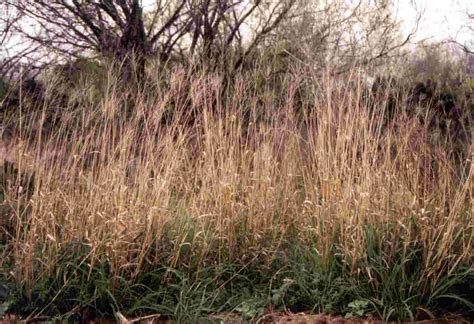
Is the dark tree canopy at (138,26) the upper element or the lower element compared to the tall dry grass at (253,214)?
upper

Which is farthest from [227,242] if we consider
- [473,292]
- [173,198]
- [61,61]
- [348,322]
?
[61,61]

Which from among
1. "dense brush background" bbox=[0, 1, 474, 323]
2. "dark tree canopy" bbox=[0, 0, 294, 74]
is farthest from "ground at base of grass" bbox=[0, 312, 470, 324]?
"dark tree canopy" bbox=[0, 0, 294, 74]

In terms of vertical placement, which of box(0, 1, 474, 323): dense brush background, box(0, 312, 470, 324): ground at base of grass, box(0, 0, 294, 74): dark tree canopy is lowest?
box(0, 312, 470, 324): ground at base of grass

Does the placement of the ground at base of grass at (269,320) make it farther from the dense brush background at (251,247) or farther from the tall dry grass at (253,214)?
the tall dry grass at (253,214)

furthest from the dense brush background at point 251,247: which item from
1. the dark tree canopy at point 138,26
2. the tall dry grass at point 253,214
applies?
the dark tree canopy at point 138,26

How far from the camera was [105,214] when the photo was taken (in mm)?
4109

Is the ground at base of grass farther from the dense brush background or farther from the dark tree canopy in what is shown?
the dark tree canopy

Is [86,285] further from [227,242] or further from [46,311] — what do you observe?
[227,242]

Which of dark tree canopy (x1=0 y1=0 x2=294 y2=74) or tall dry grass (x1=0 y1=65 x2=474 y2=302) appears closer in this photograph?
tall dry grass (x1=0 y1=65 x2=474 y2=302)

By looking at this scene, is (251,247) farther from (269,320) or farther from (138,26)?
(138,26)

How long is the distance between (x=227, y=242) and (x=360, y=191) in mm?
987

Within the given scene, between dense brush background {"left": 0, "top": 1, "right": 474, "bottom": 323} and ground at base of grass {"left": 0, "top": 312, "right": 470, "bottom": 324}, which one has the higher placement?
dense brush background {"left": 0, "top": 1, "right": 474, "bottom": 323}

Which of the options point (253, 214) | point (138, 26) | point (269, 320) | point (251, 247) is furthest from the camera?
point (138, 26)

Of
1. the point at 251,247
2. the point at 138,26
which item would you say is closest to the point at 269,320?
the point at 251,247
